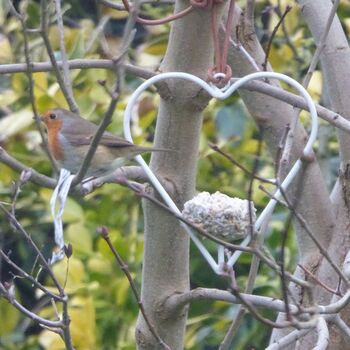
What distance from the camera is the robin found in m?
2.28

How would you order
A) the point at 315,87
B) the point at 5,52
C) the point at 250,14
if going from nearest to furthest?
1. the point at 250,14
2. the point at 315,87
3. the point at 5,52

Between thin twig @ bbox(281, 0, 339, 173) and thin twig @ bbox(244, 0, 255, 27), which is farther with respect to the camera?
thin twig @ bbox(244, 0, 255, 27)

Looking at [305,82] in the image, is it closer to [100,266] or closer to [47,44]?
[47,44]

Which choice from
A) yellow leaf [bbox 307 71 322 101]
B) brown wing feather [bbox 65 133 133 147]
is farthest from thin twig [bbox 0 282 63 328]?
yellow leaf [bbox 307 71 322 101]

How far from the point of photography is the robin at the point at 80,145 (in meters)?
2.28

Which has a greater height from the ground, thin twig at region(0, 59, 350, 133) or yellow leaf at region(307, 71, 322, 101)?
thin twig at region(0, 59, 350, 133)

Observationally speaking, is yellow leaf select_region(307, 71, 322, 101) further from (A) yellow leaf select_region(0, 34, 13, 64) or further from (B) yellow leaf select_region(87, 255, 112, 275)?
(A) yellow leaf select_region(0, 34, 13, 64)

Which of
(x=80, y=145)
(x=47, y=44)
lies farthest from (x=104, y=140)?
(x=47, y=44)

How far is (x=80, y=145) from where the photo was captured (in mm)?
2607

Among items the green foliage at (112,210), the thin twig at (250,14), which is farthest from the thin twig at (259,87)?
the green foliage at (112,210)

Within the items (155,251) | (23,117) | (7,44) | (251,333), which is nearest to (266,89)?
(155,251)

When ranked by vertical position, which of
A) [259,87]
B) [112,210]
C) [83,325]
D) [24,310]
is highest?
[259,87]

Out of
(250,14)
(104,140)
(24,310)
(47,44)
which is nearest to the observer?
(47,44)

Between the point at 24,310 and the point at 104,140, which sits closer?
the point at 24,310
